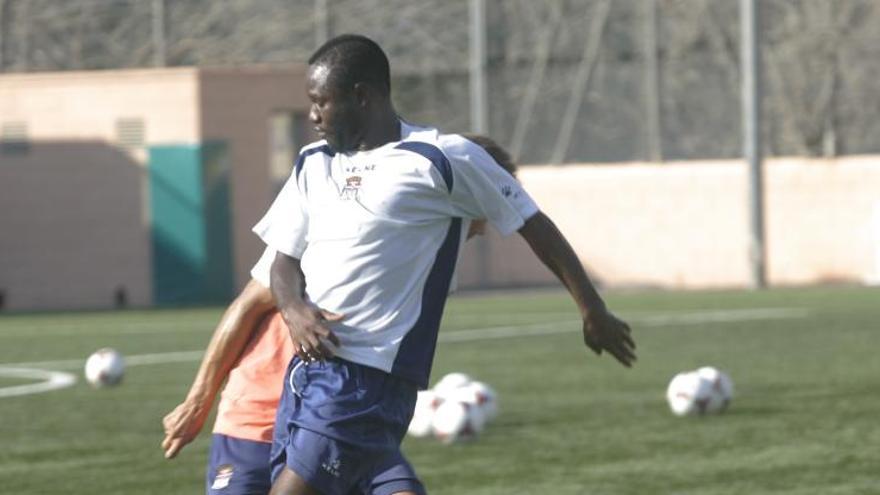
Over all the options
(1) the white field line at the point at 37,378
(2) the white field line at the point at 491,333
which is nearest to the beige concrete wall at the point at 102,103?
(2) the white field line at the point at 491,333

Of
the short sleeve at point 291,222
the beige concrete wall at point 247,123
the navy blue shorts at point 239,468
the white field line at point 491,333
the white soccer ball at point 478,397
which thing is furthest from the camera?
the beige concrete wall at point 247,123

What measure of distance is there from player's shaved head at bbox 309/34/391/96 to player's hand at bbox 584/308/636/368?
887 millimetres

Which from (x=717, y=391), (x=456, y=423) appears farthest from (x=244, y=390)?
(x=717, y=391)

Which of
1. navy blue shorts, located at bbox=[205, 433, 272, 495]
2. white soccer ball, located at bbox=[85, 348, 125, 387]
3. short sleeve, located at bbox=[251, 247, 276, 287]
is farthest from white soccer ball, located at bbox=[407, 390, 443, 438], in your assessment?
short sleeve, located at bbox=[251, 247, 276, 287]

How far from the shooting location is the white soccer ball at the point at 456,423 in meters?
12.8

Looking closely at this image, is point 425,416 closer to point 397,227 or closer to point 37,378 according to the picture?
point 397,227

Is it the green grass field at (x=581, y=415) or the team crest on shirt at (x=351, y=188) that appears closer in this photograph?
the team crest on shirt at (x=351, y=188)

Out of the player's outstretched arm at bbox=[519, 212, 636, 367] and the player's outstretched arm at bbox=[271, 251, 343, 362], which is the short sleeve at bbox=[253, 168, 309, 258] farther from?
the player's outstretched arm at bbox=[519, 212, 636, 367]

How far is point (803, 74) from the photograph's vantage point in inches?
1629

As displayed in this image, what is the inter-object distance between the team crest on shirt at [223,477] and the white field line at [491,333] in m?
11.0

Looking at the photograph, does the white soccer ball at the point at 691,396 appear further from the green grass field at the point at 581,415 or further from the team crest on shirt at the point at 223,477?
the team crest on shirt at the point at 223,477

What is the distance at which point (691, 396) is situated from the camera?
14.2 m

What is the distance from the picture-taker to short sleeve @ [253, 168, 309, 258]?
249 inches

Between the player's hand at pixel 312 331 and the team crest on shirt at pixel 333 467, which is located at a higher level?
the player's hand at pixel 312 331
